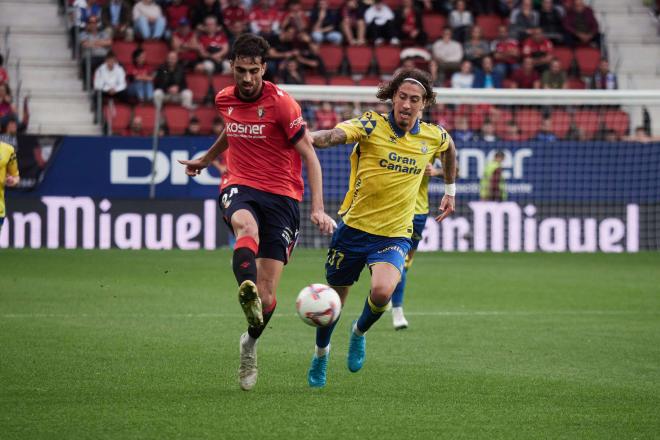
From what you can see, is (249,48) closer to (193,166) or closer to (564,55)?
(193,166)

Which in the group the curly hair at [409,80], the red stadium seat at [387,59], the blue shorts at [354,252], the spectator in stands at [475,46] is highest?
the spectator in stands at [475,46]

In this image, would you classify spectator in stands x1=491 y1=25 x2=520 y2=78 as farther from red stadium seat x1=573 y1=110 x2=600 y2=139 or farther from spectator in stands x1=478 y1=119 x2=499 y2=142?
spectator in stands x1=478 y1=119 x2=499 y2=142

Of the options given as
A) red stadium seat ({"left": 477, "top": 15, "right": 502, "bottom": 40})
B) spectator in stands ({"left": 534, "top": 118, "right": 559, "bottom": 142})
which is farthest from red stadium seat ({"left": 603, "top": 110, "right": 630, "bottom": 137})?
red stadium seat ({"left": 477, "top": 15, "right": 502, "bottom": 40})

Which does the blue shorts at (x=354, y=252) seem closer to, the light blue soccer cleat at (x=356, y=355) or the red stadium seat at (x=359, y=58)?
the light blue soccer cleat at (x=356, y=355)

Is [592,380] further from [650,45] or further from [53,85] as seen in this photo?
[650,45]

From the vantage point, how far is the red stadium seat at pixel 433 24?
2736cm

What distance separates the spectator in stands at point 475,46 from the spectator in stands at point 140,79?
7235mm

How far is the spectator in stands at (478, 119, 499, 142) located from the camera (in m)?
22.8

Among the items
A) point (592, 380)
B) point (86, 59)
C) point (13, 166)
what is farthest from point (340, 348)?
point (86, 59)

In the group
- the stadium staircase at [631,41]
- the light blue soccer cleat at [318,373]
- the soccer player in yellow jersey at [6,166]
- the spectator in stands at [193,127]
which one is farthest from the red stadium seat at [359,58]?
the light blue soccer cleat at [318,373]

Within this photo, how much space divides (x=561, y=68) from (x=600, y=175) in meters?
4.52

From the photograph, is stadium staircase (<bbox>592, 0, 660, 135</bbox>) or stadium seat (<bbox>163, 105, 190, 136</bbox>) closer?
stadium seat (<bbox>163, 105, 190, 136</bbox>)

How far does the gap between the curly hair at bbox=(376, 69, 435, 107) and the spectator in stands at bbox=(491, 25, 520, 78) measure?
56.8ft

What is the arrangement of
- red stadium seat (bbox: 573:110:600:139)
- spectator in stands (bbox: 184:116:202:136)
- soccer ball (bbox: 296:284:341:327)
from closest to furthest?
soccer ball (bbox: 296:284:341:327)
spectator in stands (bbox: 184:116:202:136)
red stadium seat (bbox: 573:110:600:139)
